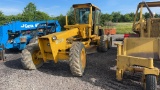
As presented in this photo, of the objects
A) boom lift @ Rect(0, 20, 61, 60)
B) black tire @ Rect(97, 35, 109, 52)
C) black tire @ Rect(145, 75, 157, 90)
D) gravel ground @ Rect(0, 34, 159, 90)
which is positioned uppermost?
boom lift @ Rect(0, 20, 61, 60)

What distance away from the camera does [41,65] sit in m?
7.79

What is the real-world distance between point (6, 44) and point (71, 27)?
3.45 m

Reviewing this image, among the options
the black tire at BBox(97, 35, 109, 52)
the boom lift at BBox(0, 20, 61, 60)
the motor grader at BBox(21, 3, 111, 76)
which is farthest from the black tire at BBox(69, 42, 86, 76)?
the boom lift at BBox(0, 20, 61, 60)

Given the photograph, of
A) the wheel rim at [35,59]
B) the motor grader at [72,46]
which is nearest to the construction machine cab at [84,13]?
the motor grader at [72,46]

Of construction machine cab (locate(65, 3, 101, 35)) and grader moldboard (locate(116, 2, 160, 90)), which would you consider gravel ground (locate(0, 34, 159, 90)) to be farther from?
construction machine cab (locate(65, 3, 101, 35))

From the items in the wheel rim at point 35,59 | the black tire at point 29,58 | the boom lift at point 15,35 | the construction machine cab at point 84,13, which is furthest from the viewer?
the boom lift at point 15,35

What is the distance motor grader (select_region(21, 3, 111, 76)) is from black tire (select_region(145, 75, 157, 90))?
89.8 inches

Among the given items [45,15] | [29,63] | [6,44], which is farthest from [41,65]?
[45,15]

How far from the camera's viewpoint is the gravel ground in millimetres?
5523

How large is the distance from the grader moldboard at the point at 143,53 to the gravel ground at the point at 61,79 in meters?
0.45

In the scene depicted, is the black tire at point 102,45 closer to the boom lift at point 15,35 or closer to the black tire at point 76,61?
the boom lift at point 15,35

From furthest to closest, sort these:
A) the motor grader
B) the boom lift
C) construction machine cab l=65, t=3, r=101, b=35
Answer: the boom lift → construction machine cab l=65, t=3, r=101, b=35 → the motor grader

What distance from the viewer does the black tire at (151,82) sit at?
4582 millimetres

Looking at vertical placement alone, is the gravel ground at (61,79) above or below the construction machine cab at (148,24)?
below
